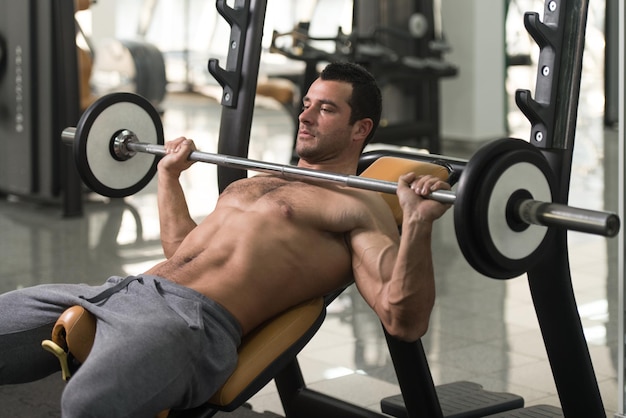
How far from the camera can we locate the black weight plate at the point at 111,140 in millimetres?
2500

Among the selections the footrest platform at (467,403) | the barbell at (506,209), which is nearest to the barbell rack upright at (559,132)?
the barbell at (506,209)

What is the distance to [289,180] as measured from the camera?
86.1 inches

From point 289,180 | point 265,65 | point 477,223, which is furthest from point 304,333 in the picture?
point 265,65

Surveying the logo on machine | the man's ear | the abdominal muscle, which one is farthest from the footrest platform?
the logo on machine

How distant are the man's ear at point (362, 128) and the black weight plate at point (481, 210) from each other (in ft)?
1.69

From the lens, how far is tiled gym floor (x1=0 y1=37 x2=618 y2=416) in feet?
9.74

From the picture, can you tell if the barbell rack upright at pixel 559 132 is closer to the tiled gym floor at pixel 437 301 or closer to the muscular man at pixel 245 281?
the muscular man at pixel 245 281

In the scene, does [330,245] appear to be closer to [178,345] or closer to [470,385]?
[178,345]

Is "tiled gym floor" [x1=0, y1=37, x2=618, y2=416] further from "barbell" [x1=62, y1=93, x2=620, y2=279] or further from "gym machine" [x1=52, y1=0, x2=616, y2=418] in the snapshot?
"barbell" [x1=62, y1=93, x2=620, y2=279]

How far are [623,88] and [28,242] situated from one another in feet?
10.5

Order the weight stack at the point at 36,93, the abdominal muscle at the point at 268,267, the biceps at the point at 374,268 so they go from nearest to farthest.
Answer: the biceps at the point at 374,268 → the abdominal muscle at the point at 268,267 → the weight stack at the point at 36,93

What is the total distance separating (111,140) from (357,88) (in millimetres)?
695

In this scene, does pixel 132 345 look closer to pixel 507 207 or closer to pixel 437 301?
pixel 507 207

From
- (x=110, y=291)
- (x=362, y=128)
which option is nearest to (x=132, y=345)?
(x=110, y=291)
